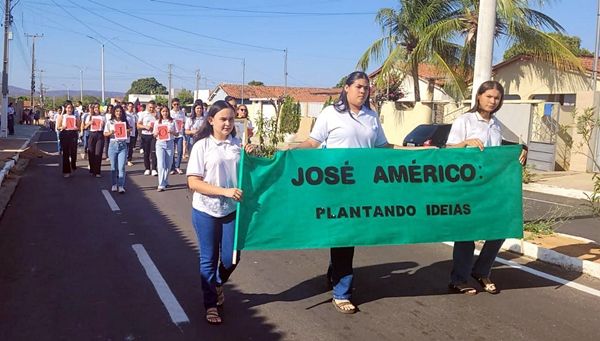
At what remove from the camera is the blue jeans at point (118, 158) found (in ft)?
36.9

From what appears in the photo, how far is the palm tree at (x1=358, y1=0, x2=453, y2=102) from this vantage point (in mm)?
21016

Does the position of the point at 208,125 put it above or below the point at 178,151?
above

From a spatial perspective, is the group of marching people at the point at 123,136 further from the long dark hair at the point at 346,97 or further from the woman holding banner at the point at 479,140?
the woman holding banner at the point at 479,140

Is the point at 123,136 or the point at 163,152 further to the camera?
the point at 163,152

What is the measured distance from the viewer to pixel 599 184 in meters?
7.27

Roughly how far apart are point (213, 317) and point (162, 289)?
1.02 m

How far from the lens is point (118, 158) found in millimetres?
11344

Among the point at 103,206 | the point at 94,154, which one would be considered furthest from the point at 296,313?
the point at 94,154

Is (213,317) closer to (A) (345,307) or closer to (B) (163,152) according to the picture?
(A) (345,307)

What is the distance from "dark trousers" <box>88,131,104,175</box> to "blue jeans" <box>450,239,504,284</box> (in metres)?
10.7

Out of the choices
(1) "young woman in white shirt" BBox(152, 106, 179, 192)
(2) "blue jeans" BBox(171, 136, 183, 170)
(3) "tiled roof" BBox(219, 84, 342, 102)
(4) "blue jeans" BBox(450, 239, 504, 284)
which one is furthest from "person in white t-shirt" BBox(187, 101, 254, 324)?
(3) "tiled roof" BBox(219, 84, 342, 102)

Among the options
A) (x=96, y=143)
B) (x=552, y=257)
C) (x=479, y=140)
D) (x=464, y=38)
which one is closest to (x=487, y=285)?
(x=479, y=140)

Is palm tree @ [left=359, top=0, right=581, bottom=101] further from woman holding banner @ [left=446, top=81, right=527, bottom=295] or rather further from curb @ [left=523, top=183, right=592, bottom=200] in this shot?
woman holding banner @ [left=446, top=81, right=527, bottom=295]

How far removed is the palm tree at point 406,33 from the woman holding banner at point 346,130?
16262mm
